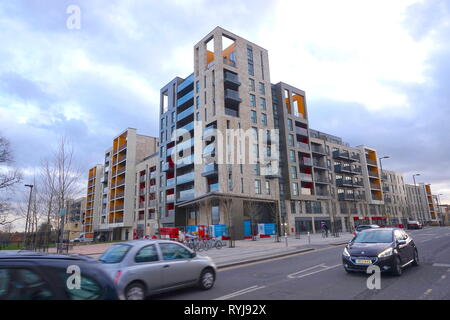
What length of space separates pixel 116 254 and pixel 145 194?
161 feet

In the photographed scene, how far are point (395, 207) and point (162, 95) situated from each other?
67.4 m

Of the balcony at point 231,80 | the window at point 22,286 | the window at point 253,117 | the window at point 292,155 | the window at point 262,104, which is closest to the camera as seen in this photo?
the window at point 22,286

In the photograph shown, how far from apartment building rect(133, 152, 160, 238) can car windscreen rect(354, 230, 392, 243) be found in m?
43.7

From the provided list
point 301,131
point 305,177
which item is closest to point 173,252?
point 305,177

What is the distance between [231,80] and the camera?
4156cm

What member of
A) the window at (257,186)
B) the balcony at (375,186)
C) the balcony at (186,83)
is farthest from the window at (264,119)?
the balcony at (375,186)

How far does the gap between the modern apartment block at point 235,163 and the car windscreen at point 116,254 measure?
2437cm

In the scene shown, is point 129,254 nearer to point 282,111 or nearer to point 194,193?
point 194,193

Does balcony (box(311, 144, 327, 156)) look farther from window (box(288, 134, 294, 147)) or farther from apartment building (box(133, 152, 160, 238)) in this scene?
apartment building (box(133, 152, 160, 238))

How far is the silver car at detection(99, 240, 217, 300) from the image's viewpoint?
6156 mm

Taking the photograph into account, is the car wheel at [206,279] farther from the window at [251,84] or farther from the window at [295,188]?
the window at [295,188]

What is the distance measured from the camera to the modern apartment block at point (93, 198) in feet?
258

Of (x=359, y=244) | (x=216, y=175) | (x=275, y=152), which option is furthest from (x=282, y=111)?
(x=359, y=244)

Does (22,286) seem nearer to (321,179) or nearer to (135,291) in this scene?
(135,291)
